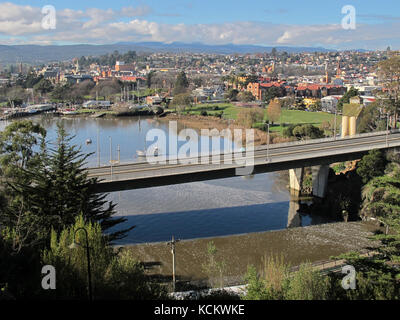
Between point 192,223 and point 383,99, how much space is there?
45.7 feet

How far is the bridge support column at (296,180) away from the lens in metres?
16.3

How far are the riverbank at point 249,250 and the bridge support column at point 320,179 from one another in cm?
305

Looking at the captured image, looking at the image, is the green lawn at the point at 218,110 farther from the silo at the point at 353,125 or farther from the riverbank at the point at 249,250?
the riverbank at the point at 249,250

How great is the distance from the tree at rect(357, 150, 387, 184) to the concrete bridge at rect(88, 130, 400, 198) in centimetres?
32

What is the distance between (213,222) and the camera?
12945 mm

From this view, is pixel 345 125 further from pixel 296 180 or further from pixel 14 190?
pixel 14 190

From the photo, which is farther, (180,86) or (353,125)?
(180,86)

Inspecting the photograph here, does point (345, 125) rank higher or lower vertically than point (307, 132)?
higher

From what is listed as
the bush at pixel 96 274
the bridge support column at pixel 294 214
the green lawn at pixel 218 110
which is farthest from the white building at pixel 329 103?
the bush at pixel 96 274

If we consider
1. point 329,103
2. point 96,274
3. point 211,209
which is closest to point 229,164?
point 211,209

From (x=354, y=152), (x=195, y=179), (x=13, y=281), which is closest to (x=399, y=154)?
(x=354, y=152)

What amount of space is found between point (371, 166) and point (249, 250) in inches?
234

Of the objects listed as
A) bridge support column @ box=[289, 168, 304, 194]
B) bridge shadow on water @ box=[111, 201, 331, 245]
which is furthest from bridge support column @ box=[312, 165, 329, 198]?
bridge shadow on water @ box=[111, 201, 331, 245]

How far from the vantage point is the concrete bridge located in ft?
39.3
